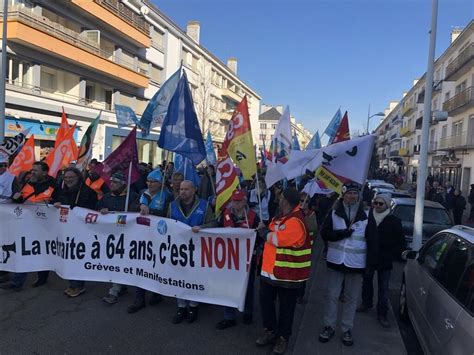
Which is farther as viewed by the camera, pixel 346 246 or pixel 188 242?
pixel 188 242

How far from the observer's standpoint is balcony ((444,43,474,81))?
31.4m

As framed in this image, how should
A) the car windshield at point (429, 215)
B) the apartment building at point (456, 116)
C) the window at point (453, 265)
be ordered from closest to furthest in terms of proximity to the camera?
the window at point (453, 265) → the car windshield at point (429, 215) → the apartment building at point (456, 116)

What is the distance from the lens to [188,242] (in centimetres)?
531

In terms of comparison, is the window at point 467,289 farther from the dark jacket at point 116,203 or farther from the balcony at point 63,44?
the balcony at point 63,44

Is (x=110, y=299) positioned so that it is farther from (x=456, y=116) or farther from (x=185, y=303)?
(x=456, y=116)

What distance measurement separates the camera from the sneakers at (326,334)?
482 centimetres

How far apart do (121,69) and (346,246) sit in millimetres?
26211

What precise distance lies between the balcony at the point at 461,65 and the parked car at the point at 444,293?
30.6m

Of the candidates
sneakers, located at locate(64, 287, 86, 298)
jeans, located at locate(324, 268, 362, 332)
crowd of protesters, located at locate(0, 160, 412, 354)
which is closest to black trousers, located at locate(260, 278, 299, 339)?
crowd of protesters, located at locate(0, 160, 412, 354)

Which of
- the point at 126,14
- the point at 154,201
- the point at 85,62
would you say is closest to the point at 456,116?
the point at 126,14

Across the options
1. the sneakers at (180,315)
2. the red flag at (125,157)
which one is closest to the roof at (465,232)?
the sneakers at (180,315)

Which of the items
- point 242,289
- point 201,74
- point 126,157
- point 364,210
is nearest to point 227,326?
point 242,289

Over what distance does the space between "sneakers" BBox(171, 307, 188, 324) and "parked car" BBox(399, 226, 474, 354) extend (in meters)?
2.69

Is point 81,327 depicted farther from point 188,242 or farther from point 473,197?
point 473,197
